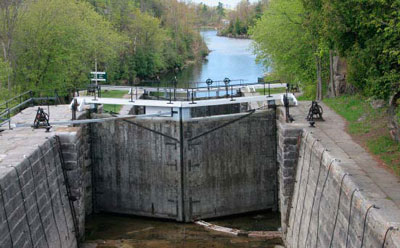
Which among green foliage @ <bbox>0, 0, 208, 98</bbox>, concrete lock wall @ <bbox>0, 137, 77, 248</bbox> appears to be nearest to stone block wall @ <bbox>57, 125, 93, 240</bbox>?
concrete lock wall @ <bbox>0, 137, 77, 248</bbox>

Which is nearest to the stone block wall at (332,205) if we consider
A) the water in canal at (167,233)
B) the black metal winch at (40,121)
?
the water in canal at (167,233)

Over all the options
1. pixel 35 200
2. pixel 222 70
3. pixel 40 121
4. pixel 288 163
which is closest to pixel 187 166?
pixel 288 163

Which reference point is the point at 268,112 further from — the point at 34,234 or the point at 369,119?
the point at 34,234

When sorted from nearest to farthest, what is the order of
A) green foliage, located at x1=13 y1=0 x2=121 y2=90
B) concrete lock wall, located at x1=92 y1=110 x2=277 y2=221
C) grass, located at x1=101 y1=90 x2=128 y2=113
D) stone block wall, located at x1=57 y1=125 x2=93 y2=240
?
stone block wall, located at x1=57 y1=125 x2=93 y2=240 < concrete lock wall, located at x1=92 y1=110 x2=277 y2=221 < grass, located at x1=101 y1=90 x2=128 y2=113 < green foliage, located at x1=13 y1=0 x2=121 y2=90

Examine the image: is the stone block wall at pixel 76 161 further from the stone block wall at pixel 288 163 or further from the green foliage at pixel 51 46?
the green foliage at pixel 51 46

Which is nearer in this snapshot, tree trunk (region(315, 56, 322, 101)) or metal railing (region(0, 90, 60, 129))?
metal railing (region(0, 90, 60, 129))

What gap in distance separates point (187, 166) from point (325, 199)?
5704 mm

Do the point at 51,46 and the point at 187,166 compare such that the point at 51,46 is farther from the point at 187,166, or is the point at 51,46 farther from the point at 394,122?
the point at 394,122

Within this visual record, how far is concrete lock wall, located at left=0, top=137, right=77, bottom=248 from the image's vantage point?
1002cm

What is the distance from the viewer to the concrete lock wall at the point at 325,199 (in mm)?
8797

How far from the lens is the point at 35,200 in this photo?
1143 centimetres

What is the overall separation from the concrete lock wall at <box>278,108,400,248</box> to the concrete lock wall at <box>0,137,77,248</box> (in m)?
5.89

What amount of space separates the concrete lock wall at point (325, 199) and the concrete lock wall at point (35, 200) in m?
5.89

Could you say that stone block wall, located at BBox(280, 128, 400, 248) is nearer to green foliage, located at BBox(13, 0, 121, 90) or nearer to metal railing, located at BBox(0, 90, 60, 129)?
metal railing, located at BBox(0, 90, 60, 129)
